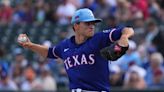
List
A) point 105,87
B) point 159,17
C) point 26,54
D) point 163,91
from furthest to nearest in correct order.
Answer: point 26,54
point 159,17
point 163,91
point 105,87

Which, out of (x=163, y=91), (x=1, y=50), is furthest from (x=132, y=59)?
(x=1, y=50)

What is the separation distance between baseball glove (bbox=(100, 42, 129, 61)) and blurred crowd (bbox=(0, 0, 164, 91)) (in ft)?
13.7

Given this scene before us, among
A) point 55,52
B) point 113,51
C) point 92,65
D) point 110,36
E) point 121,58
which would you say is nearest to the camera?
point 113,51

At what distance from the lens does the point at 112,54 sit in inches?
272

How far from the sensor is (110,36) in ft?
24.1

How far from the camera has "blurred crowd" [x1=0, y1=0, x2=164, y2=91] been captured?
11.6 metres

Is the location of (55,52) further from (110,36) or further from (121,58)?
(121,58)

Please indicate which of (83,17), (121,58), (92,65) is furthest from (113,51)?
(121,58)

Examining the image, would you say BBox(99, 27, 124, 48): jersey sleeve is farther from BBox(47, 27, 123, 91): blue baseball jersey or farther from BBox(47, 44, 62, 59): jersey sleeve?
BBox(47, 44, 62, 59): jersey sleeve

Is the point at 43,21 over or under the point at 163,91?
over

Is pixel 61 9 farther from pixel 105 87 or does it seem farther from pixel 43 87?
pixel 105 87

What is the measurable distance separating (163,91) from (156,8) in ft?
10.5

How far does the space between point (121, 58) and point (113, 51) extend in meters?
5.50

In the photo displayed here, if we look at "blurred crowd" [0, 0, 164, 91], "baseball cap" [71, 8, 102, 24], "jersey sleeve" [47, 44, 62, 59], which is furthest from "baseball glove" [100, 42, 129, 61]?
"blurred crowd" [0, 0, 164, 91]
